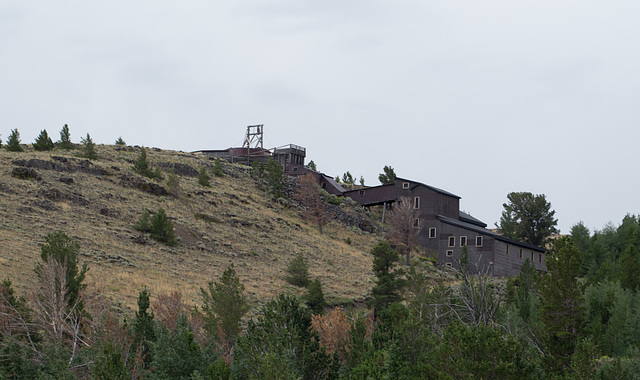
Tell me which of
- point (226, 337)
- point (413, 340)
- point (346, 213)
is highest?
point (346, 213)

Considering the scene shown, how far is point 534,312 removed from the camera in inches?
1297

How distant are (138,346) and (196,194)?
143 ft

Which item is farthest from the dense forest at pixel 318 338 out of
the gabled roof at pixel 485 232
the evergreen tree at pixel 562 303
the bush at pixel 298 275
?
the gabled roof at pixel 485 232

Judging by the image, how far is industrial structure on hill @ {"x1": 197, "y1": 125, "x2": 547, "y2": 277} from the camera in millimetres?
56219

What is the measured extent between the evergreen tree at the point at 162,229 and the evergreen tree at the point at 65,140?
26.6 meters

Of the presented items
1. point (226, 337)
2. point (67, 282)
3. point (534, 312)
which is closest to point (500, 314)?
point (534, 312)

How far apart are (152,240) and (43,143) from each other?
26.1 meters

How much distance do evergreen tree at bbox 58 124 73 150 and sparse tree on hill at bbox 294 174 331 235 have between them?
27.3 m

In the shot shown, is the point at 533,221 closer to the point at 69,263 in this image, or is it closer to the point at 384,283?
the point at 384,283

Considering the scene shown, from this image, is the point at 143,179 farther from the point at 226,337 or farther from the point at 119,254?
the point at 226,337

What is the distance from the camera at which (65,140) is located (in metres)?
69.8

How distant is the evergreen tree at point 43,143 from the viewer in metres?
64.9

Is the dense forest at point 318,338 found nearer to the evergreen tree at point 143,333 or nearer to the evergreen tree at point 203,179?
the evergreen tree at point 143,333

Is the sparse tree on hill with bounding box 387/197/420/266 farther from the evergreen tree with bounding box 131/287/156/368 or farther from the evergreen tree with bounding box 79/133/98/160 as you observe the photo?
the evergreen tree with bounding box 131/287/156/368
